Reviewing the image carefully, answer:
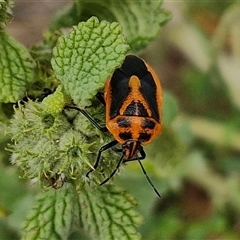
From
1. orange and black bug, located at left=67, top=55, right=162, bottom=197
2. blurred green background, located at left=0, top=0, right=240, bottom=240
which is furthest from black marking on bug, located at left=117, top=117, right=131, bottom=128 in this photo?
blurred green background, located at left=0, top=0, right=240, bottom=240

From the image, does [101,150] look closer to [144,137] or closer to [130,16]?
[144,137]

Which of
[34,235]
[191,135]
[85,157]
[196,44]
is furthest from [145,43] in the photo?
[196,44]

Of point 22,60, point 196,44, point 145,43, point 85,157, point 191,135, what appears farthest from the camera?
point 196,44

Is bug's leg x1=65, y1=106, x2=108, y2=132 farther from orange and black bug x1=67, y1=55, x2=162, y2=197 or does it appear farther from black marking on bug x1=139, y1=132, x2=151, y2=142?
black marking on bug x1=139, y1=132, x2=151, y2=142

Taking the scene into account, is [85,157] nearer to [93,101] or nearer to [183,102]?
A: [93,101]

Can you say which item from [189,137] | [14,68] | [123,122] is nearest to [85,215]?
[123,122]

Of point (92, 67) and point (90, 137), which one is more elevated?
point (92, 67)

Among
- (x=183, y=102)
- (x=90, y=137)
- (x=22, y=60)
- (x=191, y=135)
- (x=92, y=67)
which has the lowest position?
(x=90, y=137)

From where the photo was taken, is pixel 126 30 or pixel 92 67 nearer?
pixel 92 67
